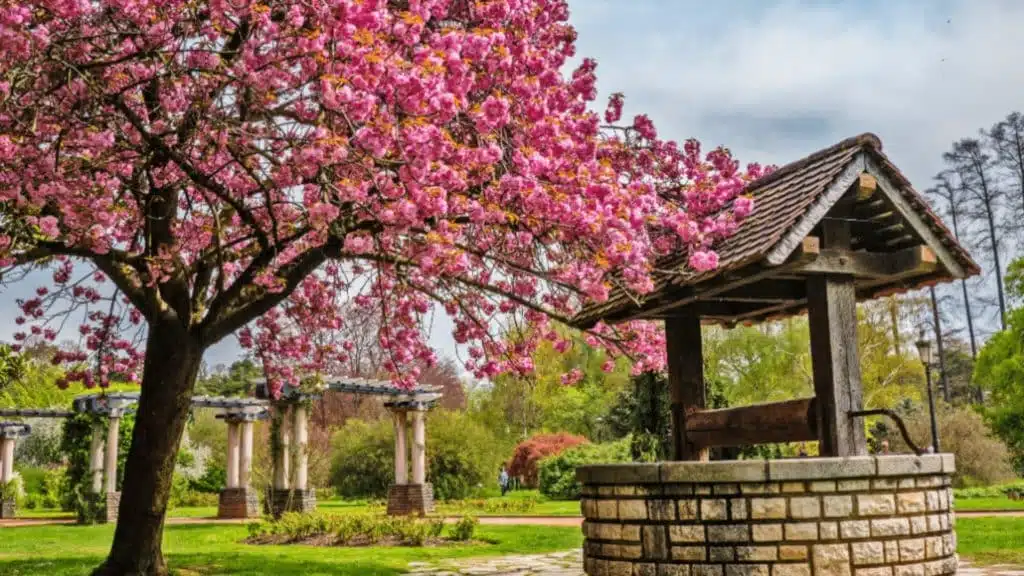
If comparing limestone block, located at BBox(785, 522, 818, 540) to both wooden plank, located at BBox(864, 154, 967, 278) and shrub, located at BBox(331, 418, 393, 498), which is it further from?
shrub, located at BBox(331, 418, 393, 498)

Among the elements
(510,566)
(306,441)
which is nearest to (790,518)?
(510,566)

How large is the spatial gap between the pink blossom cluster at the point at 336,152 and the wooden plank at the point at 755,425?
1.28 metres

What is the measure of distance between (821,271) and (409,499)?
17.3 metres

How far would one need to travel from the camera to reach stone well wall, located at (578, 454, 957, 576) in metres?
6.24

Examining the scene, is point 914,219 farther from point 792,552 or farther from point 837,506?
point 792,552

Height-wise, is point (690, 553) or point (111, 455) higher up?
point (111, 455)

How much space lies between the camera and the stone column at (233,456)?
2508 cm

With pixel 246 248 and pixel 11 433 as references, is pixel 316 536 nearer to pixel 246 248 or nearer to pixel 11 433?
pixel 246 248

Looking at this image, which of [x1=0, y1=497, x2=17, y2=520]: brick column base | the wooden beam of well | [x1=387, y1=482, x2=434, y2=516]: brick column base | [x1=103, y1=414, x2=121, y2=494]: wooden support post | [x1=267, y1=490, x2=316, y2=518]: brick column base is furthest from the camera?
[x1=0, y1=497, x2=17, y2=520]: brick column base

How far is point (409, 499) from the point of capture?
74.1 feet

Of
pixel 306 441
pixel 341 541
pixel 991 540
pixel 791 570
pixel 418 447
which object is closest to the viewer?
pixel 791 570

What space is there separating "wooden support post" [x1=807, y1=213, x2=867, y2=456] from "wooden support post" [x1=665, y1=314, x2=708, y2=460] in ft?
5.15

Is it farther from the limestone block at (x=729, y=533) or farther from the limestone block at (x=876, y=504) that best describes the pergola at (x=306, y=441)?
the limestone block at (x=876, y=504)

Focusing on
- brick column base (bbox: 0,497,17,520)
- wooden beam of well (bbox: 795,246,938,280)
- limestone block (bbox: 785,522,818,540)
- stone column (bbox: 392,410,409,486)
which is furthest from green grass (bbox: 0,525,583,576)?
brick column base (bbox: 0,497,17,520)
